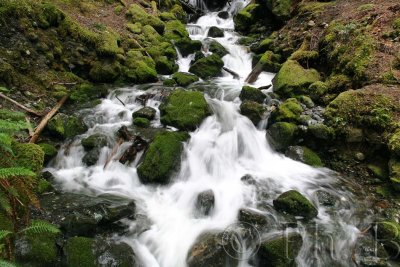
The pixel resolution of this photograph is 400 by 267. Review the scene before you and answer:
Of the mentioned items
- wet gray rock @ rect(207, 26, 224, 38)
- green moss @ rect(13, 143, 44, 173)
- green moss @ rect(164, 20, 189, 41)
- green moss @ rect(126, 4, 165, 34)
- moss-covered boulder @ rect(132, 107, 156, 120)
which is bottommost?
moss-covered boulder @ rect(132, 107, 156, 120)

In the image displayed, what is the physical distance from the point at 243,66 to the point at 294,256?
984cm

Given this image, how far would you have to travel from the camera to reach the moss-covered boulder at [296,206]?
589 cm

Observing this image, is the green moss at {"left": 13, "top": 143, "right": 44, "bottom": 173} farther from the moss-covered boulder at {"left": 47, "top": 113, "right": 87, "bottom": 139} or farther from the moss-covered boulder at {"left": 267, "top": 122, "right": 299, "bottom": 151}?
the moss-covered boulder at {"left": 267, "top": 122, "right": 299, "bottom": 151}

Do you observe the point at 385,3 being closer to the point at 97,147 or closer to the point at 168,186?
the point at 168,186

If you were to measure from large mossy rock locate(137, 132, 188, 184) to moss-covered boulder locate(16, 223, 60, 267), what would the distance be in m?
2.44

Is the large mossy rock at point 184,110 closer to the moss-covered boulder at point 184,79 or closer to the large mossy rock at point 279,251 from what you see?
the moss-covered boulder at point 184,79

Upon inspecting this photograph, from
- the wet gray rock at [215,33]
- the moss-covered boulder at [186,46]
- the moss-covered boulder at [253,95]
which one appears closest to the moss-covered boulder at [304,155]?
the moss-covered boulder at [253,95]

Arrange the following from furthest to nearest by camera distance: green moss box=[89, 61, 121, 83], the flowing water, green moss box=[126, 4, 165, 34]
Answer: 1. green moss box=[126, 4, 165, 34]
2. green moss box=[89, 61, 121, 83]
3. the flowing water

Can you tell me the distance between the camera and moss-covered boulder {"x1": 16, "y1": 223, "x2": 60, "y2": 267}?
170 inches

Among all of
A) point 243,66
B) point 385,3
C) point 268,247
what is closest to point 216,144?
point 268,247

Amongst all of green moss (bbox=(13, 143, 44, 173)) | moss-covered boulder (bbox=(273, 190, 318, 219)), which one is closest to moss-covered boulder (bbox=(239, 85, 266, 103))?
moss-covered boulder (bbox=(273, 190, 318, 219))

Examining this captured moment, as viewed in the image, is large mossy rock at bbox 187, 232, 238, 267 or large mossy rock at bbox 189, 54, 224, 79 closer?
large mossy rock at bbox 187, 232, 238, 267

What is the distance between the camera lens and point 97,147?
728 cm

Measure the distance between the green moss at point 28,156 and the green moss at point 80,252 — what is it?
153cm
